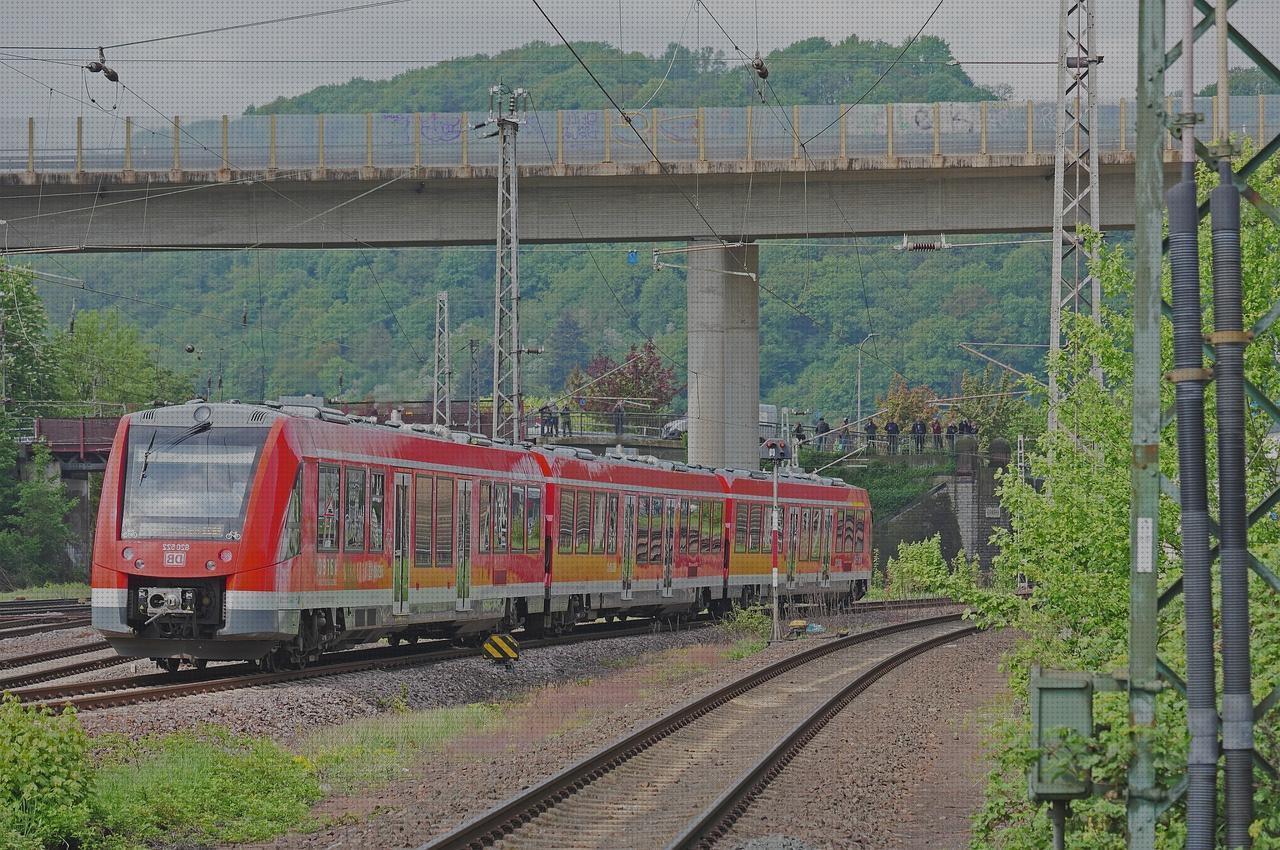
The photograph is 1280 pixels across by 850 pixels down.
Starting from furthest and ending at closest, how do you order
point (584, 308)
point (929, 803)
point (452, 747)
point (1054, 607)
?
point (584, 308)
point (452, 747)
point (1054, 607)
point (929, 803)

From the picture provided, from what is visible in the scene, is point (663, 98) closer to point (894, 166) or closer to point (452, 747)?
point (894, 166)

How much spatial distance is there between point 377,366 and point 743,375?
327ft

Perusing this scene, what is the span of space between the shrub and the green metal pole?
638 cm

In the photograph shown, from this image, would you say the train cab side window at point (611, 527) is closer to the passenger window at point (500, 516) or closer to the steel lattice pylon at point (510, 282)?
the steel lattice pylon at point (510, 282)

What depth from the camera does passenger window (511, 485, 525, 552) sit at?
27.0m

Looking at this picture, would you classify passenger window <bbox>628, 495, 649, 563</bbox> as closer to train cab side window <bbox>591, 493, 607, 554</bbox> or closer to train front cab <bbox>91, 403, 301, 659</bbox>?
train cab side window <bbox>591, 493, 607, 554</bbox>

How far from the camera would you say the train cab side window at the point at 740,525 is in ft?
128

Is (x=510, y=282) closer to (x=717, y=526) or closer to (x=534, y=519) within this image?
(x=534, y=519)

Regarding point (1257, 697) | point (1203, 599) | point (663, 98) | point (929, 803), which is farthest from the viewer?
point (663, 98)

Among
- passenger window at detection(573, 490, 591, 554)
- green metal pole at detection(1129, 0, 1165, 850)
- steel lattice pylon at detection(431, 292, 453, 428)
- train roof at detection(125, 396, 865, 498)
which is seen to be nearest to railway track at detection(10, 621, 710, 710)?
passenger window at detection(573, 490, 591, 554)

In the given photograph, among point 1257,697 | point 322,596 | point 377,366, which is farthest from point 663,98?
point 1257,697

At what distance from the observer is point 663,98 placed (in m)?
141

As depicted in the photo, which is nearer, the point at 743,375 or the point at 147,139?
the point at 147,139

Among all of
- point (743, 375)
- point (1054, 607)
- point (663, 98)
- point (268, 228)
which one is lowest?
point (1054, 607)
